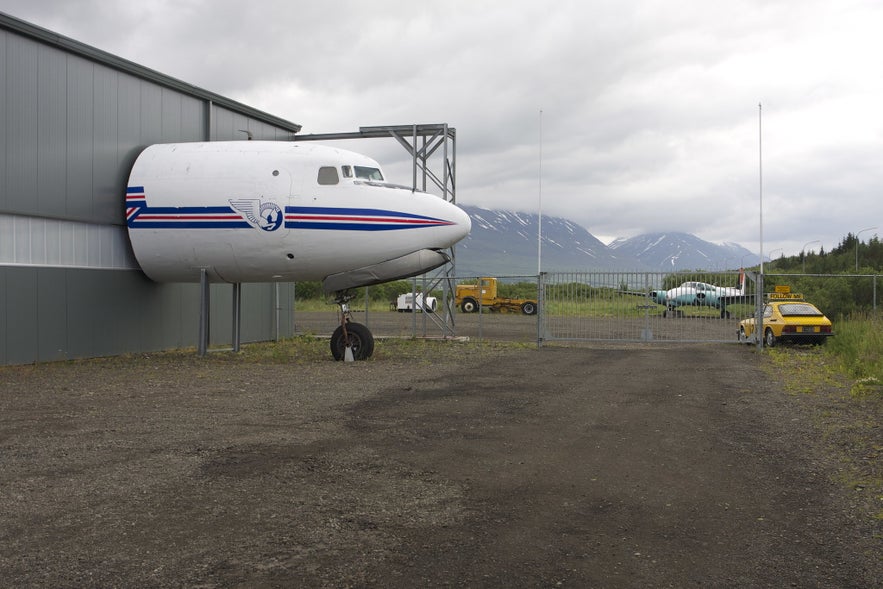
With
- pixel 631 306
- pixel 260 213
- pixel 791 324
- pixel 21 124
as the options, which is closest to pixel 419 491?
pixel 260 213

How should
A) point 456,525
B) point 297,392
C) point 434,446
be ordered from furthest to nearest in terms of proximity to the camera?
1. point 297,392
2. point 434,446
3. point 456,525

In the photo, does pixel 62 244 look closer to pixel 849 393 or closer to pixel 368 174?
pixel 368 174

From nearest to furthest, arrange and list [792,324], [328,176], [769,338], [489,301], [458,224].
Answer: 1. [328,176]
2. [458,224]
3. [792,324]
4. [769,338]
5. [489,301]

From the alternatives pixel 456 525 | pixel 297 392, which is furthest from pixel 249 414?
pixel 456 525

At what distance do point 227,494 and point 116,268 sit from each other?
14133 mm

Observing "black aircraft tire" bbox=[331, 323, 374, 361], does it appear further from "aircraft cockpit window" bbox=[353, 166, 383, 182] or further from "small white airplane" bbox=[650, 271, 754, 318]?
"small white airplane" bbox=[650, 271, 754, 318]

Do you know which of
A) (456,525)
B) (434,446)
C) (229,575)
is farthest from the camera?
(434,446)

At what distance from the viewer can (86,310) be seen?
58.6 feet

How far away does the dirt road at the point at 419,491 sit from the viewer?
4652 mm

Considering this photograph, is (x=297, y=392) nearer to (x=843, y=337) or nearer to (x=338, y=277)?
(x=338, y=277)

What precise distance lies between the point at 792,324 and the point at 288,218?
48.9ft

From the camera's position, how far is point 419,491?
6.37m

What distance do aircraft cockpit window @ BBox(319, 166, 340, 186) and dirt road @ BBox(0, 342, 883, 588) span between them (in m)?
5.86

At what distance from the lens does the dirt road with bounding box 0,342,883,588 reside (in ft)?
15.3
